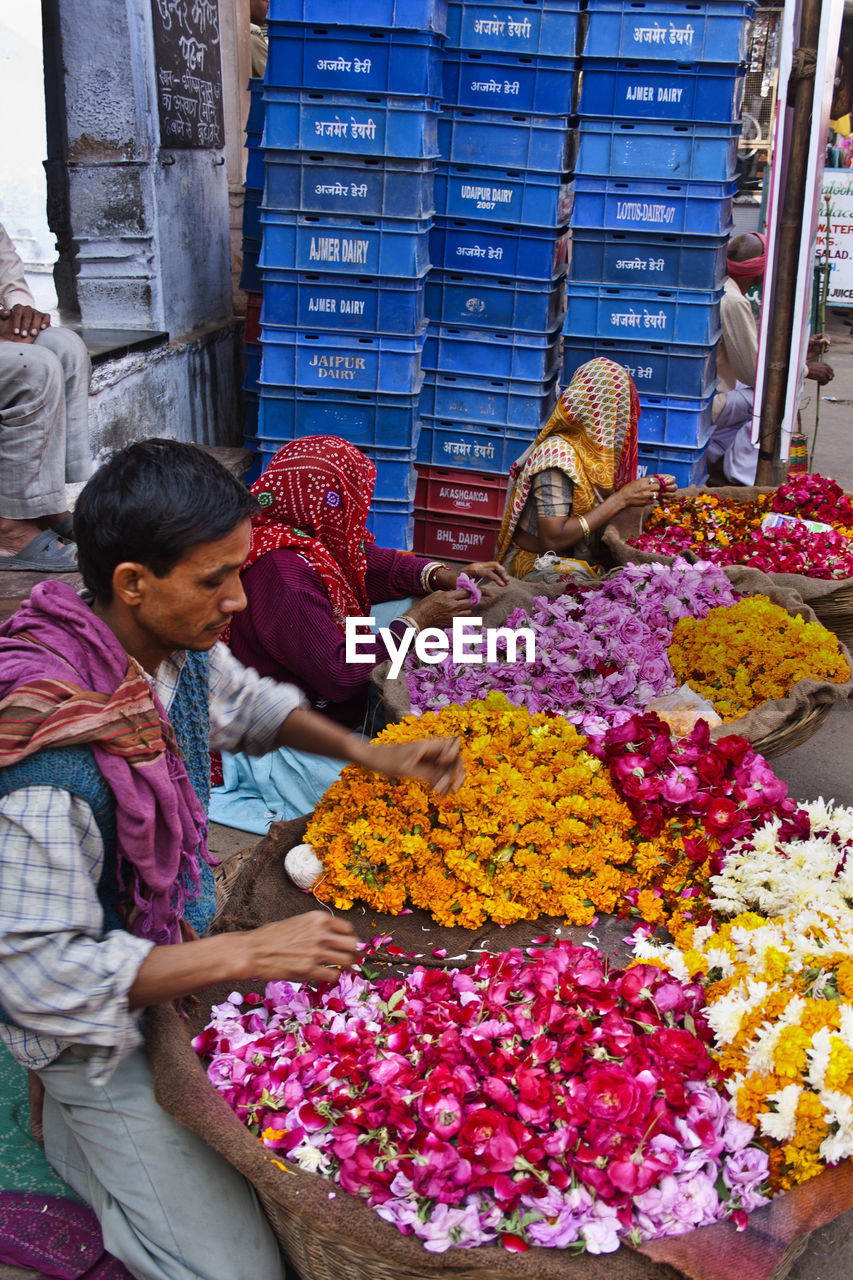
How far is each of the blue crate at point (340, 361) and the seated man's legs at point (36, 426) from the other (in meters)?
1.02

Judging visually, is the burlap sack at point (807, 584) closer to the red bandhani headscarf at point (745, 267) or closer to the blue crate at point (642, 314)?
the blue crate at point (642, 314)

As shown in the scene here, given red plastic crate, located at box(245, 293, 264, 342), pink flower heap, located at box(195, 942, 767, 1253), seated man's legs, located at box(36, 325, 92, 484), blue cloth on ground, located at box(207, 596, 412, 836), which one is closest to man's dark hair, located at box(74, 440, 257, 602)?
pink flower heap, located at box(195, 942, 767, 1253)

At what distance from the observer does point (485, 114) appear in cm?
528

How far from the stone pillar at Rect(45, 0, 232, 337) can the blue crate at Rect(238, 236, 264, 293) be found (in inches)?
13.3

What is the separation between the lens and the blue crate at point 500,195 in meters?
5.31

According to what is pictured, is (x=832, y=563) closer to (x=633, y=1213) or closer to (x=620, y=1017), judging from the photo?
(x=620, y=1017)

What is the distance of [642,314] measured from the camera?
549cm

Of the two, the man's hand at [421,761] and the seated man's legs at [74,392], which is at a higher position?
the seated man's legs at [74,392]

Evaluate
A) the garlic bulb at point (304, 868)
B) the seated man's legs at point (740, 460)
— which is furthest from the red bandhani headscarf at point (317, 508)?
the seated man's legs at point (740, 460)

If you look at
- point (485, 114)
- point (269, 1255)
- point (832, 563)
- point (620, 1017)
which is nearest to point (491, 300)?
point (485, 114)

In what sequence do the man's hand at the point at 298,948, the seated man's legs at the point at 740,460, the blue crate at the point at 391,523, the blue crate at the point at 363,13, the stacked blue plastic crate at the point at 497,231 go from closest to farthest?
1. the man's hand at the point at 298,948
2. the blue crate at the point at 363,13
3. the stacked blue plastic crate at the point at 497,231
4. the blue crate at the point at 391,523
5. the seated man's legs at the point at 740,460

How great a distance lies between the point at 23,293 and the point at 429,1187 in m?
3.91

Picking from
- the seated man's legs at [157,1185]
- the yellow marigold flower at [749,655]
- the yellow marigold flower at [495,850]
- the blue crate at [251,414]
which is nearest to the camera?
the seated man's legs at [157,1185]

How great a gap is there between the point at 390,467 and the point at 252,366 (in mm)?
1098
